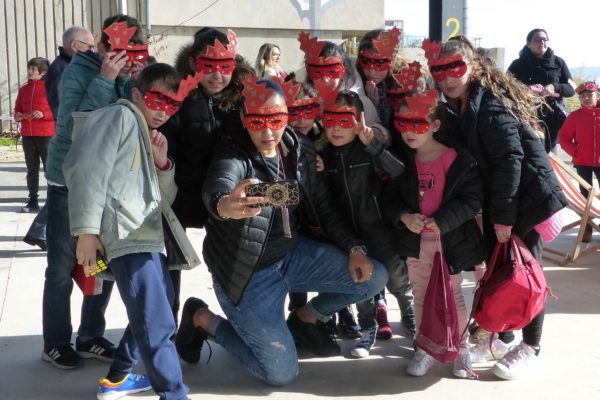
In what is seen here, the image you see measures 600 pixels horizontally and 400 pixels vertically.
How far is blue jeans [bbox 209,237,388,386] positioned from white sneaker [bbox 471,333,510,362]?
68 cm

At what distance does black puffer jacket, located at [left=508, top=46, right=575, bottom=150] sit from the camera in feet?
22.1

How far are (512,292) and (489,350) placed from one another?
566 mm

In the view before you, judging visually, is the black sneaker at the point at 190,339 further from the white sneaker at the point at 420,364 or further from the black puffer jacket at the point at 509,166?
the black puffer jacket at the point at 509,166

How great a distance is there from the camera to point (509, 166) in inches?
139

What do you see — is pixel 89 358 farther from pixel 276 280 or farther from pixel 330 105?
pixel 330 105

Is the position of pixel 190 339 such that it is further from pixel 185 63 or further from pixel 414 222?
pixel 185 63

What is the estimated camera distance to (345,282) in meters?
3.78

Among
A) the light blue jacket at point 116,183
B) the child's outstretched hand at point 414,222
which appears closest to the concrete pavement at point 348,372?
the child's outstretched hand at point 414,222

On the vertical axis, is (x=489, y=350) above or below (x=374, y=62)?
below

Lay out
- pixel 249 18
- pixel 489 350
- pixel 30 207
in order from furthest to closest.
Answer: pixel 249 18 → pixel 30 207 → pixel 489 350

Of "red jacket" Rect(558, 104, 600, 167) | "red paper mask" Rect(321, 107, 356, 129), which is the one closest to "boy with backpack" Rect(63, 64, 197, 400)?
"red paper mask" Rect(321, 107, 356, 129)

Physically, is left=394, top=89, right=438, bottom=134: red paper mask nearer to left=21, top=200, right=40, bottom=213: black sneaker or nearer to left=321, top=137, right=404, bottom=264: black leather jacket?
left=321, top=137, right=404, bottom=264: black leather jacket

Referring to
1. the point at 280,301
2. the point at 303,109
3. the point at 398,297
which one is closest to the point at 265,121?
the point at 303,109

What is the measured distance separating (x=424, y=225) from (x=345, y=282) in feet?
1.69
